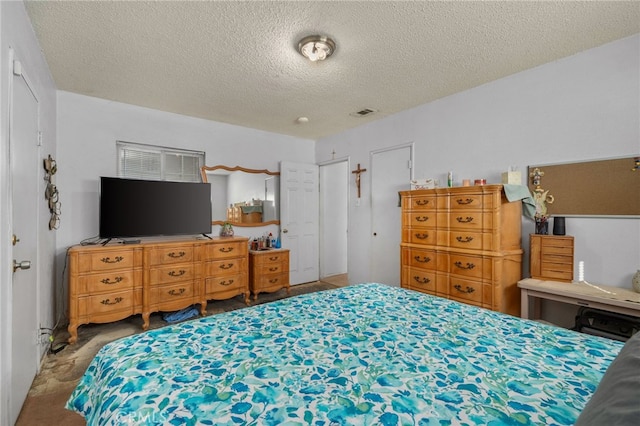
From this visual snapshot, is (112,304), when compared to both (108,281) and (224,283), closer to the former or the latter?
(108,281)

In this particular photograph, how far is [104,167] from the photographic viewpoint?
3529mm

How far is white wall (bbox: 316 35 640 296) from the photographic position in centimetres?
229

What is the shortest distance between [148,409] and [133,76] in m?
3.10

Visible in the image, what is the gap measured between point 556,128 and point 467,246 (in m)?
1.29

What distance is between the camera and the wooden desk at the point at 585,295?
1996mm

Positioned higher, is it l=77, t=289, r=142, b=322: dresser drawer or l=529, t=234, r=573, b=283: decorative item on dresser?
l=529, t=234, r=573, b=283: decorative item on dresser

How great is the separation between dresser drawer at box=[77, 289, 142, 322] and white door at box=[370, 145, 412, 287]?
3003 mm

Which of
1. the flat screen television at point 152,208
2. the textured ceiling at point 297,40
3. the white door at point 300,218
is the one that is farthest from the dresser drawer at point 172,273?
the textured ceiling at point 297,40

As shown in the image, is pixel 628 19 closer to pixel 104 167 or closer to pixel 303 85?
pixel 303 85

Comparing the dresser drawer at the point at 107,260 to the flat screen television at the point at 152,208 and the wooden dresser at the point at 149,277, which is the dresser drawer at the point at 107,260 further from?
the flat screen television at the point at 152,208

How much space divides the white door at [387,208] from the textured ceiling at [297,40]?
34.7 inches

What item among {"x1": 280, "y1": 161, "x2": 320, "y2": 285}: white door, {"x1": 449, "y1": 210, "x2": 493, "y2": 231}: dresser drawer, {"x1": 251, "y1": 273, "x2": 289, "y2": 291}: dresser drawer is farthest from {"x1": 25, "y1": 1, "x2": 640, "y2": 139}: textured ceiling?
{"x1": 251, "y1": 273, "x2": 289, "y2": 291}: dresser drawer

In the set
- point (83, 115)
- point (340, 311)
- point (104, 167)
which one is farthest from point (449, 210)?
point (83, 115)

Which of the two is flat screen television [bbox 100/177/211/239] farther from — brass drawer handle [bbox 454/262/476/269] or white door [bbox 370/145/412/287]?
brass drawer handle [bbox 454/262/476/269]
